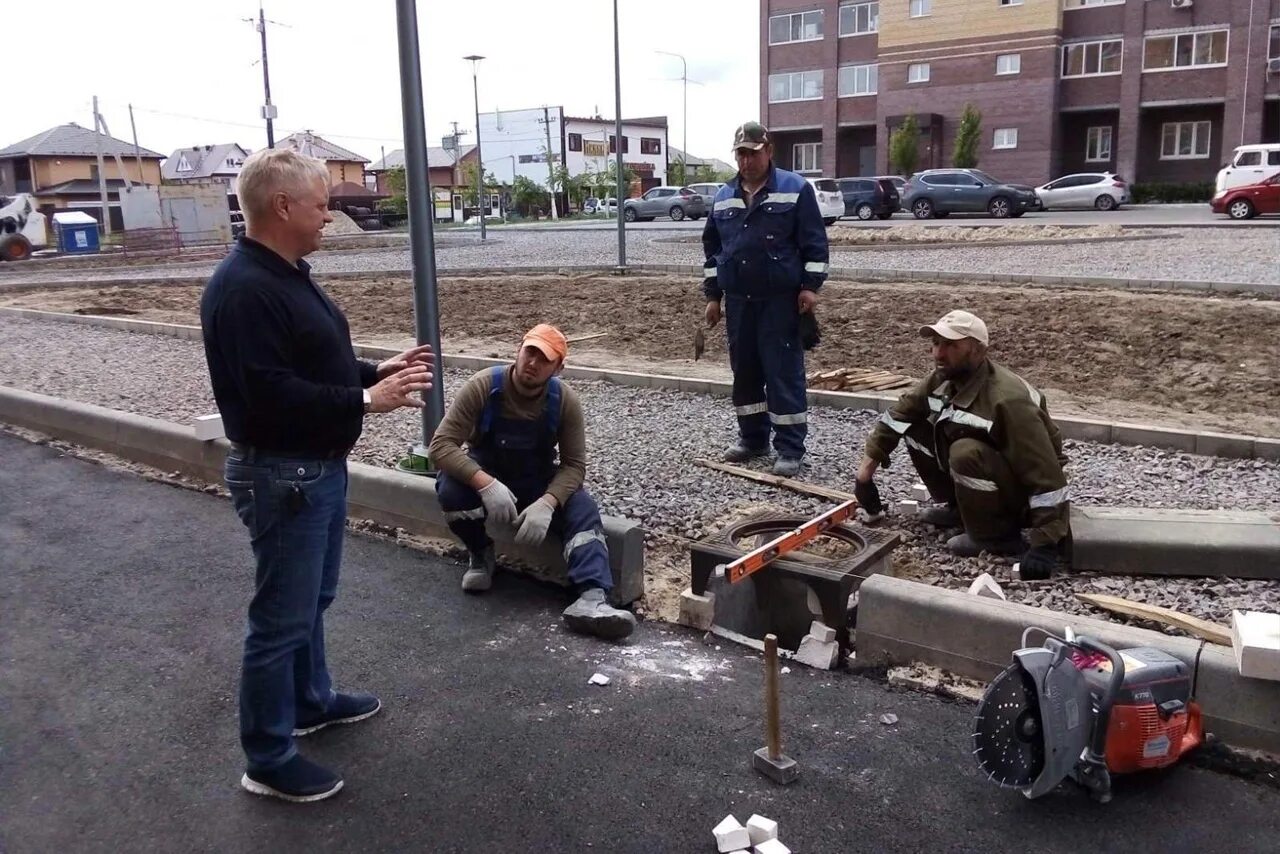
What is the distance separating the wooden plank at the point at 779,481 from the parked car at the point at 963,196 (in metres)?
30.5

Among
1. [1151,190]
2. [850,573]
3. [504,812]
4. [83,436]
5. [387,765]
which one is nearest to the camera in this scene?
[504,812]

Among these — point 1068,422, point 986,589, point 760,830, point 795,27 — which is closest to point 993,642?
point 986,589

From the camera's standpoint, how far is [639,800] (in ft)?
11.3

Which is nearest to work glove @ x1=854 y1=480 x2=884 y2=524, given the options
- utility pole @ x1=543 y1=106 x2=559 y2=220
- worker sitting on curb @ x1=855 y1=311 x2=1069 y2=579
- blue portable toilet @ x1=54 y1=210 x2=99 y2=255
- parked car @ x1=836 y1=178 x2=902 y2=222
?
worker sitting on curb @ x1=855 y1=311 x2=1069 y2=579

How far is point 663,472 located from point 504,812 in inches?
150

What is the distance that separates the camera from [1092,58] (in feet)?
163

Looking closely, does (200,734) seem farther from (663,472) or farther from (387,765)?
(663,472)

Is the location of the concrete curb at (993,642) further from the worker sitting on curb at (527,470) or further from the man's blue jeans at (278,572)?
the man's blue jeans at (278,572)

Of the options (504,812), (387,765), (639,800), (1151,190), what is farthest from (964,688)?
(1151,190)

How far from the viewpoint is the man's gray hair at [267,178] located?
316cm

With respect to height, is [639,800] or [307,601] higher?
[307,601]

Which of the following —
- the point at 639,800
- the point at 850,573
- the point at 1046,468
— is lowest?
the point at 639,800

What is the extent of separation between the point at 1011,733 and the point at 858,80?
5759 cm

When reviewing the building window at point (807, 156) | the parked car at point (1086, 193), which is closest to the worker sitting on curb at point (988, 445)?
the parked car at point (1086, 193)
